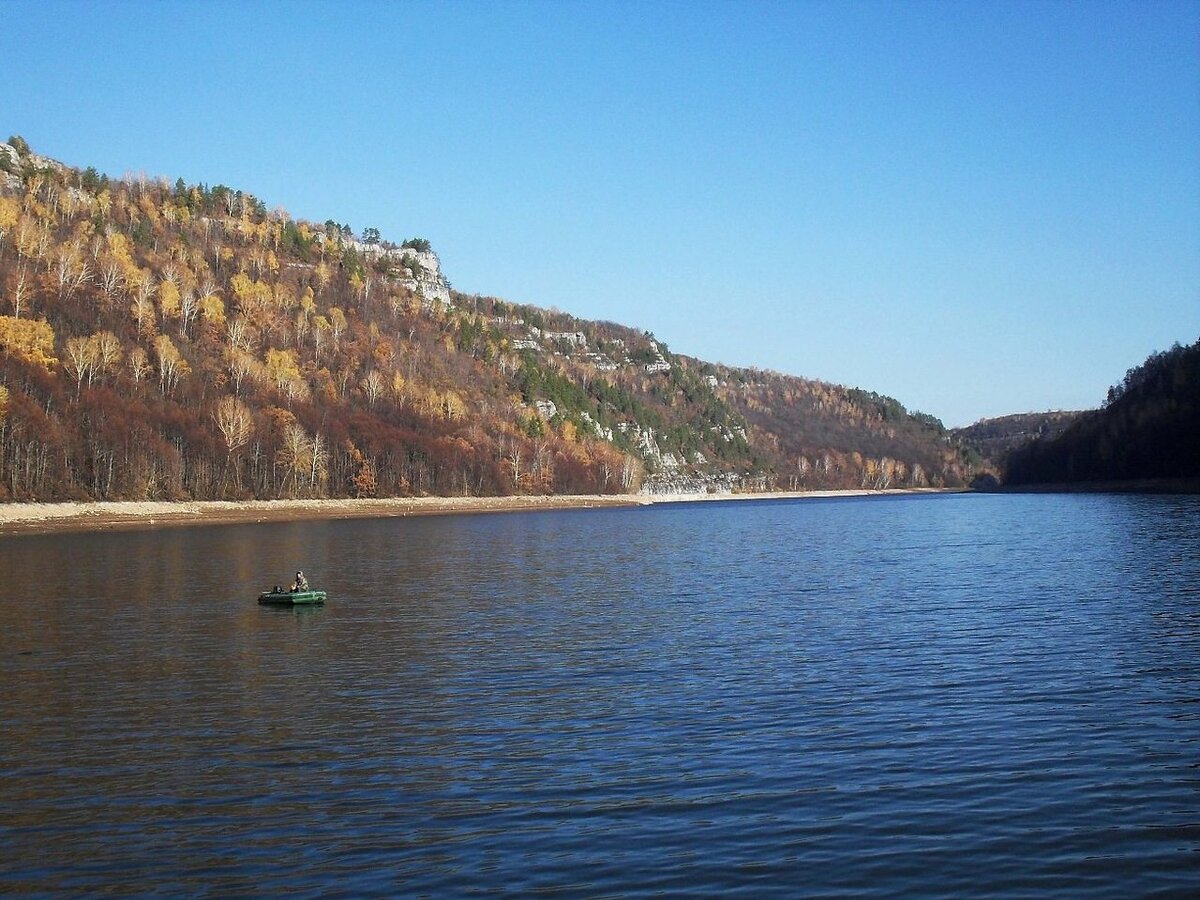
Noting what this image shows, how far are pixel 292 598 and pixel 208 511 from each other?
3420 inches

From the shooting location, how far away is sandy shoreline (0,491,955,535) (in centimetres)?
10100

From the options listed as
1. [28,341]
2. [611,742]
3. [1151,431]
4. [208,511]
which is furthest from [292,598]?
[1151,431]

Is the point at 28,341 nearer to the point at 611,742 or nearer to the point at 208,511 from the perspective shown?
the point at 208,511

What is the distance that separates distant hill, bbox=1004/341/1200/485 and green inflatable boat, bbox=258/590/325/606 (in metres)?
144

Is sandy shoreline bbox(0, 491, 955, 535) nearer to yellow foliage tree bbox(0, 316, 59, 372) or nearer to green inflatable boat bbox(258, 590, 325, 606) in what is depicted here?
yellow foliage tree bbox(0, 316, 59, 372)

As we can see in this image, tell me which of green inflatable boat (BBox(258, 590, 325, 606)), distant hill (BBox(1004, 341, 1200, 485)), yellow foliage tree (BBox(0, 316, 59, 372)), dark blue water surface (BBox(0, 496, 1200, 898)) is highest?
yellow foliage tree (BBox(0, 316, 59, 372))

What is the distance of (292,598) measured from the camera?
4091 cm

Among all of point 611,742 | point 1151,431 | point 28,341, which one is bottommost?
point 611,742

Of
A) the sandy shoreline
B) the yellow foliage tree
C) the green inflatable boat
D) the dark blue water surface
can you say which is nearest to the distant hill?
the sandy shoreline

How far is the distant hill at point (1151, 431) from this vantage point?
155 meters

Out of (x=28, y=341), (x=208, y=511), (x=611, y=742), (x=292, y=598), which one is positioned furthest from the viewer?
(x=28, y=341)

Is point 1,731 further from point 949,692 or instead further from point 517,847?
point 949,692

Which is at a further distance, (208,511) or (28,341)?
(28,341)

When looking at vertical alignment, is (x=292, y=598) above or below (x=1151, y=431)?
below
